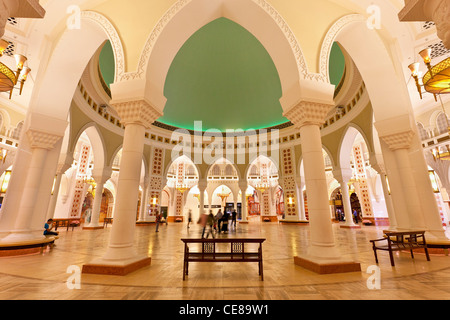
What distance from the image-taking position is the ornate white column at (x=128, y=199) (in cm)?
343

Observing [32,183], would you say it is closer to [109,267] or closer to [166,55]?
[109,267]

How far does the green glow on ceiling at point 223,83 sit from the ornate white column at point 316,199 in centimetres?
778

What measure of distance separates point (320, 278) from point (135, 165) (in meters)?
3.88

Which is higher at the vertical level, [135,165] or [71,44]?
[71,44]

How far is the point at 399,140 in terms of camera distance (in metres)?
5.54

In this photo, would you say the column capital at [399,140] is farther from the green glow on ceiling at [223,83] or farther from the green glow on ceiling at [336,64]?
the green glow on ceiling at [223,83]

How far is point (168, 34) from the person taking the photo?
4574 millimetres

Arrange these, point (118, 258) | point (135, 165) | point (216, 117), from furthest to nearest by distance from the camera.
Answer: point (216, 117) → point (135, 165) → point (118, 258)

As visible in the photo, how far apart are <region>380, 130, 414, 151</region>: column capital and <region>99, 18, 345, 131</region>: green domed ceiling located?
22.2 ft

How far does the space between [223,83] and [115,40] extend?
962cm

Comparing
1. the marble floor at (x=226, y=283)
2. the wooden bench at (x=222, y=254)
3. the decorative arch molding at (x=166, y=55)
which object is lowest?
the marble floor at (x=226, y=283)

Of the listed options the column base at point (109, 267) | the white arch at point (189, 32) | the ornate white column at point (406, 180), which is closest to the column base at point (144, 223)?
the column base at point (109, 267)
